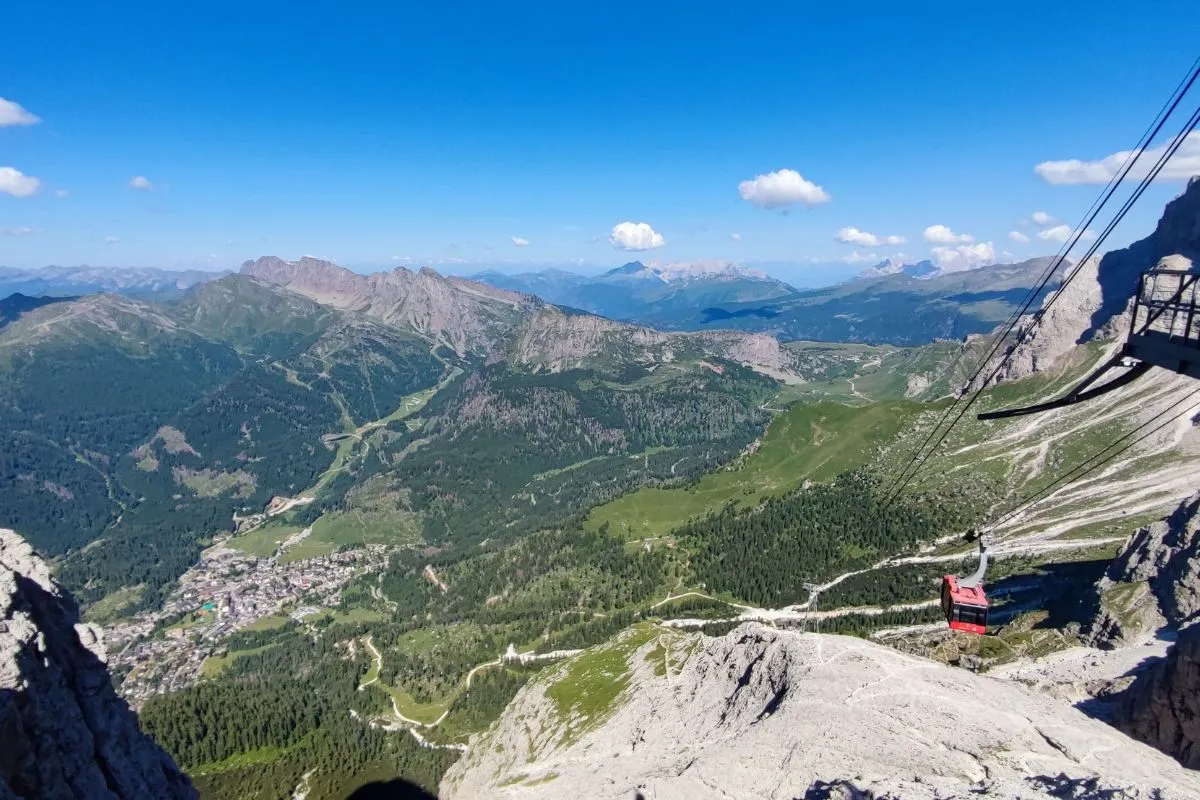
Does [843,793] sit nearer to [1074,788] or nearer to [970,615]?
[1074,788]

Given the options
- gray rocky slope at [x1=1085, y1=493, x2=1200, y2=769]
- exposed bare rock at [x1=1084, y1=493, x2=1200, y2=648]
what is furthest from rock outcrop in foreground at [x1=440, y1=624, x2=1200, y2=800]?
exposed bare rock at [x1=1084, y1=493, x2=1200, y2=648]

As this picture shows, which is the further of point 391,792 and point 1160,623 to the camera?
point 391,792

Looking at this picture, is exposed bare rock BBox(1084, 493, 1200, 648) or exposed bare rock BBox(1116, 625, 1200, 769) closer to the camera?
exposed bare rock BBox(1116, 625, 1200, 769)

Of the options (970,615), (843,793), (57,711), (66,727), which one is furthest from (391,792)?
(970,615)

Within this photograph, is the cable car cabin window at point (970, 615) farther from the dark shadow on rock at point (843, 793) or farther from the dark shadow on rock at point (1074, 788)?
the dark shadow on rock at point (843, 793)

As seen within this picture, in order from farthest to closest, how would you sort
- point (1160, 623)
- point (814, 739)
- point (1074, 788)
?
1. point (1160, 623)
2. point (814, 739)
3. point (1074, 788)

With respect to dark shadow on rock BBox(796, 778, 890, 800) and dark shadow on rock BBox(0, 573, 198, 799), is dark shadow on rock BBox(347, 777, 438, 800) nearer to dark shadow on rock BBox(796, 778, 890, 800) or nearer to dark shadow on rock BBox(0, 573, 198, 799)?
dark shadow on rock BBox(0, 573, 198, 799)

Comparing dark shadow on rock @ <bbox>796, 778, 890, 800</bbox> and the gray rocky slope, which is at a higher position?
dark shadow on rock @ <bbox>796, 778, 890, 800</bbox>

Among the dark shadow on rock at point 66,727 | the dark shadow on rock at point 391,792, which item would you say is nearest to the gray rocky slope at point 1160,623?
the dark shadow on rock at point 66,727
